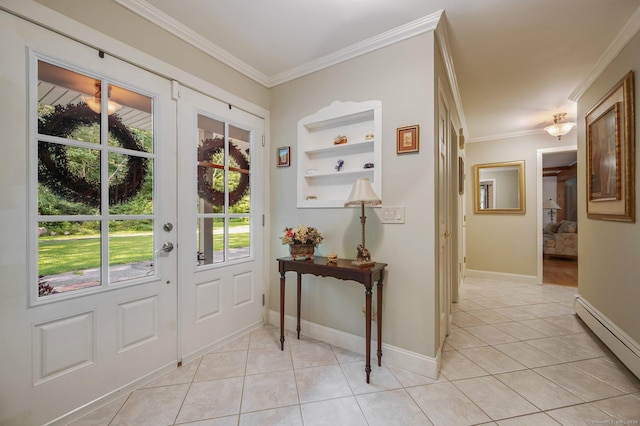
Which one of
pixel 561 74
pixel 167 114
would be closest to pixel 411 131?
pixel 167 114

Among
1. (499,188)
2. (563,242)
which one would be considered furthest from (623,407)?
(563,242)

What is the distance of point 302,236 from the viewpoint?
2131 millimetres

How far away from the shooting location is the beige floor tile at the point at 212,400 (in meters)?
1.46

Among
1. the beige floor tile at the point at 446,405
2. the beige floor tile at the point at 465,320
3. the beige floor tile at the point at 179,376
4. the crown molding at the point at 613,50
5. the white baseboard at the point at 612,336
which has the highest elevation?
the crown molding at the point at 613,50

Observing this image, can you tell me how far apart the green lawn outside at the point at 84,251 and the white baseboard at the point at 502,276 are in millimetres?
4915

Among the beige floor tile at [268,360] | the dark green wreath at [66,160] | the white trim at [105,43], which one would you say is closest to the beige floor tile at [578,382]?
the beige floor tile at [268,360]

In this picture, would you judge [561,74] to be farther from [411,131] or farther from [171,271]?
[171,271]

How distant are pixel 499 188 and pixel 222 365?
487cm

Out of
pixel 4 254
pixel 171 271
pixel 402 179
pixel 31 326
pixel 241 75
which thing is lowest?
pixel 31 326

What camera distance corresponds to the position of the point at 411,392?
65.3 inches

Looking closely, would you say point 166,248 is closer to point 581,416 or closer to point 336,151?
point 336,151

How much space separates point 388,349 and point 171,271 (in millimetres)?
1740

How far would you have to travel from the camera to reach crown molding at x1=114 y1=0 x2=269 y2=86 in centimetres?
169

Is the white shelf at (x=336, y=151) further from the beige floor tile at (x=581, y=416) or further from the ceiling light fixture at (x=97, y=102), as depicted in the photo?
the beige floor tile at (x=581, y=416)
